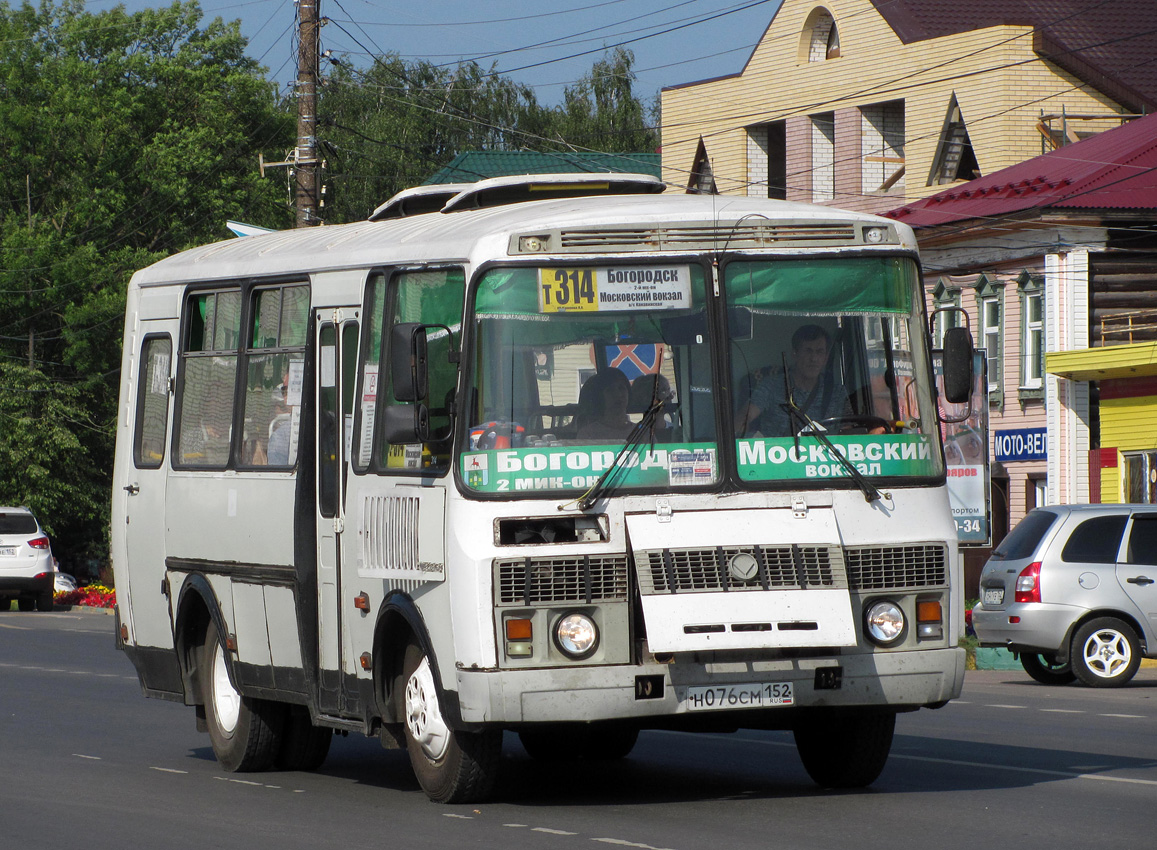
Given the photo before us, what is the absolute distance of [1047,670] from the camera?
20594 millimetres

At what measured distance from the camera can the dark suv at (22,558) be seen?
36844 mm

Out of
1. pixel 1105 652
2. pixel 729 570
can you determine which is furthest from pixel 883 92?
pixel 729 570

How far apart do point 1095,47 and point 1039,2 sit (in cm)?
260

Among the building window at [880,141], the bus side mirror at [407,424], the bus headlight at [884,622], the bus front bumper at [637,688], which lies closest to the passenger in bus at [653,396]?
the bus side mirror at [407,424]

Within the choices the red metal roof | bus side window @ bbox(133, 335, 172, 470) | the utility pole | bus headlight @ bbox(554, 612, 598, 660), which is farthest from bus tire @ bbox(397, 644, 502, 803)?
the red metal roof

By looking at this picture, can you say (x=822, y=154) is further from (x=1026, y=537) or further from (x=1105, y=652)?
(x=1105, y=652)

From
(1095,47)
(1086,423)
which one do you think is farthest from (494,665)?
(1095,47)

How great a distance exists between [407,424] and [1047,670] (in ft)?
39.3

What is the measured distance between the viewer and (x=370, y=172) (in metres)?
72.7

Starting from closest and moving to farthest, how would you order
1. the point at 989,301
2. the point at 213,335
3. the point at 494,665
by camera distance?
the point at 494,665 < the point at 213,335 < the point at 989,301

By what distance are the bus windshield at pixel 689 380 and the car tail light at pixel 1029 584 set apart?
9.74 meters

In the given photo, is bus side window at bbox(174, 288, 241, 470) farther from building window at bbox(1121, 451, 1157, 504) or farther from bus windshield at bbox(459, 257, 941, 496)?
building window at bbox(1121, 451, 1157, 504)

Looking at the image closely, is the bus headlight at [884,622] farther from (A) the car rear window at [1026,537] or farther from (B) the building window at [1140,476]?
(B) the building window at [1140,476]

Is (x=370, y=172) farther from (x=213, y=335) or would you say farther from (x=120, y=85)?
(x=213, y=335)
